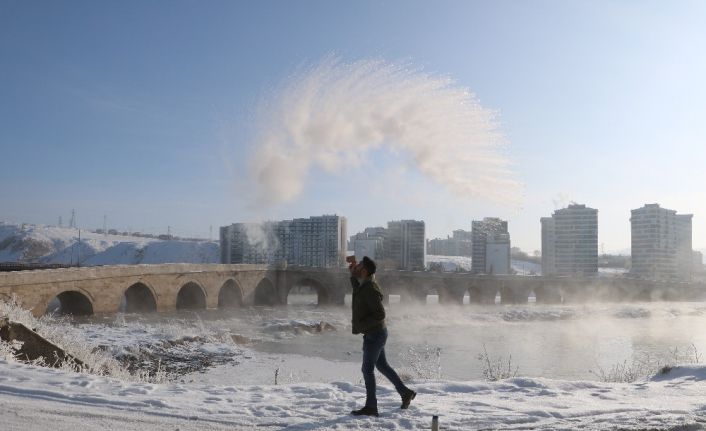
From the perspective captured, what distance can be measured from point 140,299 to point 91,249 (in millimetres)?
122111

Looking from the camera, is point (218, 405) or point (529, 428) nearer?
point (529, 428)

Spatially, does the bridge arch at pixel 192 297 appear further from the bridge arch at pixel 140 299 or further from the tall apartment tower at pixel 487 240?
the tall apartment tower at pixel 487 240

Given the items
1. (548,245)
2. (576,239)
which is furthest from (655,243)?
(548,245)

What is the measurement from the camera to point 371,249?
402ft

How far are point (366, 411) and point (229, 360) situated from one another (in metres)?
19.2

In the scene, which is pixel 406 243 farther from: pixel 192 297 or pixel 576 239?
pixel 192 297

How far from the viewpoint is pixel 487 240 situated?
381 ft

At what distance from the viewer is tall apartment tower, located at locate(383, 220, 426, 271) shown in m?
119

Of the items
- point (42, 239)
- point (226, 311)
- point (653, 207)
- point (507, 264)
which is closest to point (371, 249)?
point (507, 264)

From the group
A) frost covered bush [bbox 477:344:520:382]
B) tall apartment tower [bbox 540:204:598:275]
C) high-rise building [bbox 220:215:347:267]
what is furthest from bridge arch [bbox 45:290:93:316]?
tall apartment tower [bbox 540:204:598:275]

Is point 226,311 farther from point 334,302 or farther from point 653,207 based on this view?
point 653,207

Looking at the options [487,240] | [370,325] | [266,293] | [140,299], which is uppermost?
[487,240]

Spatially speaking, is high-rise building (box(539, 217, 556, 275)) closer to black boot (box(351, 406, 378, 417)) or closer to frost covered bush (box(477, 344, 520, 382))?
frost covered bush (box(477, 344, 520, 382))

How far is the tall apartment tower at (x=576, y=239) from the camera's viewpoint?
377ft
